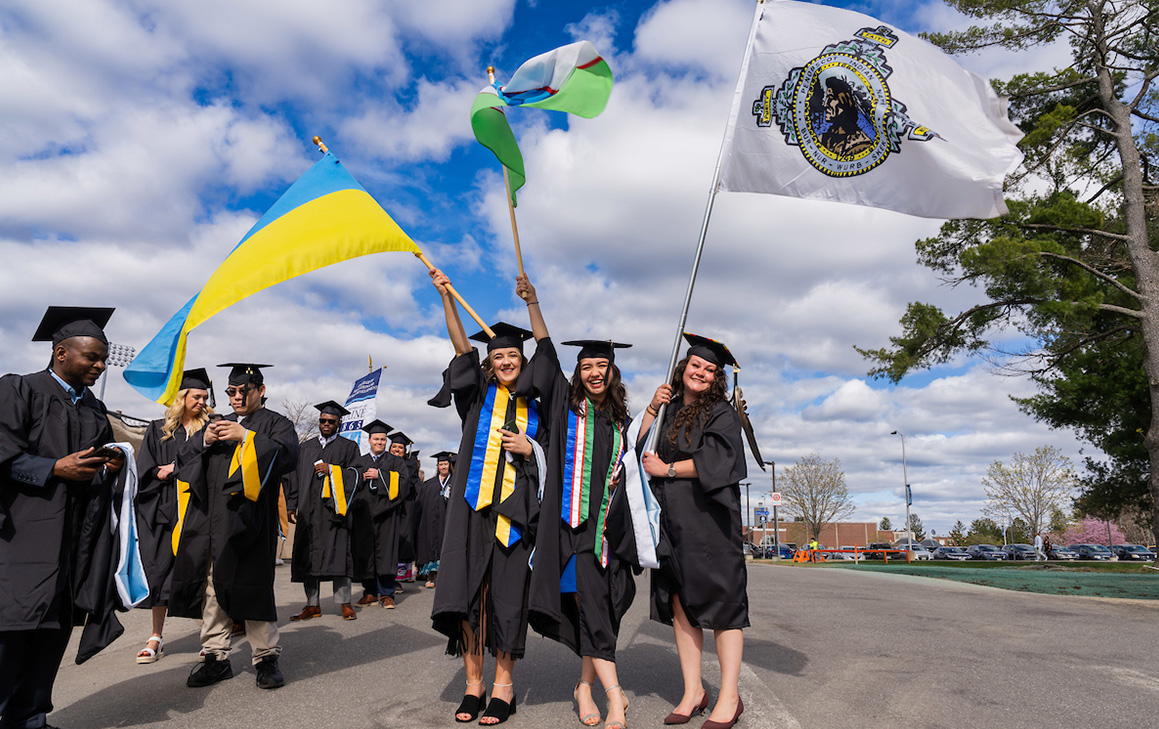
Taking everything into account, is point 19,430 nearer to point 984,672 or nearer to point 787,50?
point 787,50

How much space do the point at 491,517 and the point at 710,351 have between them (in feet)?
5.24

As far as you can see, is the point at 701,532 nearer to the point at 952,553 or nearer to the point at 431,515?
the point at 431,515

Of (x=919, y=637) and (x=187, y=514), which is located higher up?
(x=187, y=514)

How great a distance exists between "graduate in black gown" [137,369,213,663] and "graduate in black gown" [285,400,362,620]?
212cm

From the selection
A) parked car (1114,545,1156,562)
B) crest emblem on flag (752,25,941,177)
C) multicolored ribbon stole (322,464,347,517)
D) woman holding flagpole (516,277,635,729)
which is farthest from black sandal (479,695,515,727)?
parked car (1114,545,1156,562)

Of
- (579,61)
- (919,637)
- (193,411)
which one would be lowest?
(919,637)

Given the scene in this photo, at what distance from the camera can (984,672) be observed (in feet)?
17.0

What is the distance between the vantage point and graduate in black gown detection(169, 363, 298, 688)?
15.5 ft

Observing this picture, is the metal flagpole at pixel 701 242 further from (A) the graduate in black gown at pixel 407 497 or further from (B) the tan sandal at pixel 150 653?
(A) the graduate in black gown at pixel 407 497

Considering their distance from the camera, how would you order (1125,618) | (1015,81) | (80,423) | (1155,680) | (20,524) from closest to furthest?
1. (20,524)
2. (80,423)
3. (1155,680)
4. (1125,618)
5. (1015,81)

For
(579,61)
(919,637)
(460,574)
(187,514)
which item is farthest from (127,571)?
(919,637)

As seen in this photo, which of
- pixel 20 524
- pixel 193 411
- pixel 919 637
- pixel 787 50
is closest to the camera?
pixel 20 524

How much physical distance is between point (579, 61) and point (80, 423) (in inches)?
143

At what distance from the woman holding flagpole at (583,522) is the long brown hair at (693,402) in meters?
0.32
